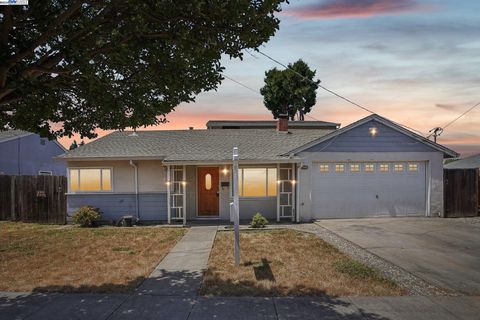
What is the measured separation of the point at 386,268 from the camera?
8773 mm

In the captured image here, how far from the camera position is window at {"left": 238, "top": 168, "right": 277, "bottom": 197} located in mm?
16859

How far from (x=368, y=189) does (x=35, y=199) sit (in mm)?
14974

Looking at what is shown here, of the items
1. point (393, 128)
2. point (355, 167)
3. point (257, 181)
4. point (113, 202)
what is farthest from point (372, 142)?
point (113, 202)

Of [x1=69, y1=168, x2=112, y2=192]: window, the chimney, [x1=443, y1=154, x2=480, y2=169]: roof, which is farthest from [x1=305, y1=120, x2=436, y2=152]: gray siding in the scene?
[x1=443, y1=154, x2=480, y2=169]: roof

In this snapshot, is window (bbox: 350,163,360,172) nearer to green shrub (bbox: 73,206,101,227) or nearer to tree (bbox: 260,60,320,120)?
green shrub (bbox: 73,206,101,227)

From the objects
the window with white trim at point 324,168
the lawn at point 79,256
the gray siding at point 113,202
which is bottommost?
the lawn at point 79,256

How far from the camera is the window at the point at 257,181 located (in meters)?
16.9

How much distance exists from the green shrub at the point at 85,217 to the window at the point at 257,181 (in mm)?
6268

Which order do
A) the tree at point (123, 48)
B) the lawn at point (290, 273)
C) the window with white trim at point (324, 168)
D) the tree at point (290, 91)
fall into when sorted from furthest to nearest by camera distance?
1. the tree at point (290, 91)
2. the window with white trim at point (324, 168)
3. the lawn at point (290, 273)
4. the tree at point (123, 48)

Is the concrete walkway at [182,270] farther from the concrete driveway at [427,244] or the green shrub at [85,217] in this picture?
the green shrub at [85,217]

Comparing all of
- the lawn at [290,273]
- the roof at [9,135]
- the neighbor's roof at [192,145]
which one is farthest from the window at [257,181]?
the roof at [9,135]

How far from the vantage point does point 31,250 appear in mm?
11312

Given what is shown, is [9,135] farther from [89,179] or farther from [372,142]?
[372,142]

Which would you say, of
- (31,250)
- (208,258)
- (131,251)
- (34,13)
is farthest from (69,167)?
(34,13)
